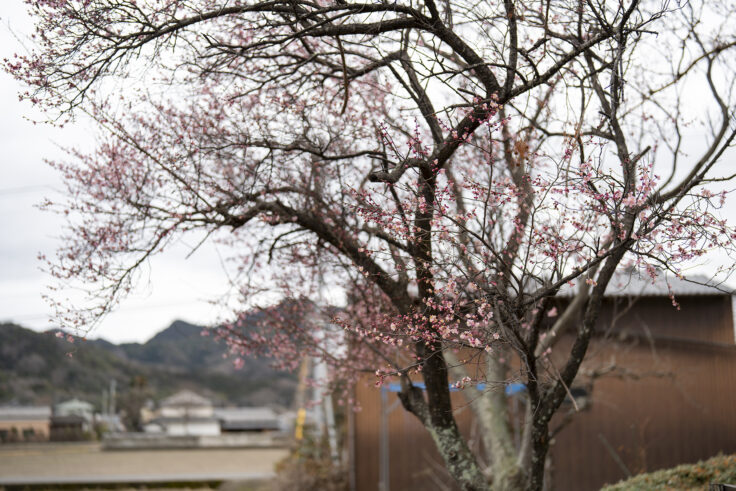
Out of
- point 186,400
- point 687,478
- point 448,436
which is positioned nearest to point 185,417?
point 186,400

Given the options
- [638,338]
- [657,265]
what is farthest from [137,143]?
[638,338]

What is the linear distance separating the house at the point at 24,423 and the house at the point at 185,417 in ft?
21.9

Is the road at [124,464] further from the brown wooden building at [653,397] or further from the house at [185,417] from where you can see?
the house at [185,417]

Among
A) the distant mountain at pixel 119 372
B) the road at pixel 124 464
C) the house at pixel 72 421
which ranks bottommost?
the road at pixel 124 464

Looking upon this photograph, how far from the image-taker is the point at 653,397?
12.8 metres

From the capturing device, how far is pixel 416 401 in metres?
6.97

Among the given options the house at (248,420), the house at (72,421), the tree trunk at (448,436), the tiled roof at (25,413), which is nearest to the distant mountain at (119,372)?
the tiled roof at (25,413)

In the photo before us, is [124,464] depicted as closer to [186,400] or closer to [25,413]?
[25,413]

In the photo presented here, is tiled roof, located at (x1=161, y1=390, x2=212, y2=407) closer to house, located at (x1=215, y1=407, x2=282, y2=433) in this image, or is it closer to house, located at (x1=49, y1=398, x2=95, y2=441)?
house, located at (x1=215, y1=407, x2=282, y2=433)

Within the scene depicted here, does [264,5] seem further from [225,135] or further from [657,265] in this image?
[657,265]

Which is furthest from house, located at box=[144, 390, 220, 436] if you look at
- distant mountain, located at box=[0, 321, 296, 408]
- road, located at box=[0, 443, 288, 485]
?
road, located at box=[0, 443, 288, 485]

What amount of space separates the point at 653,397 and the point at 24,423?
3886cm

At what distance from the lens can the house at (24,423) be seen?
37.5 metres

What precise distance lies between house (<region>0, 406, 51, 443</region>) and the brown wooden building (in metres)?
31.6
